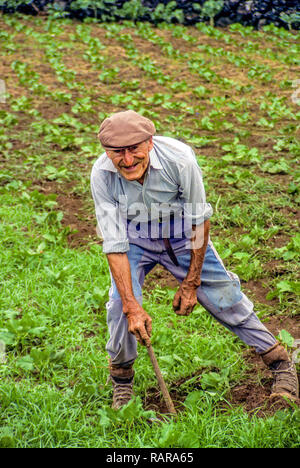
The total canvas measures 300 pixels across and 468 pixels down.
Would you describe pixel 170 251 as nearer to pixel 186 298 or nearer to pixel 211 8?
pixel 186 298

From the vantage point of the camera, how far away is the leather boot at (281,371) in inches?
120

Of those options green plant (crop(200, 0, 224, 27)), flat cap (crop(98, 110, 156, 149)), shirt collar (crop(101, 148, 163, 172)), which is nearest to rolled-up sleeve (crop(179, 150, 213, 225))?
shirt collar (crop(101, 148, 163, 172))

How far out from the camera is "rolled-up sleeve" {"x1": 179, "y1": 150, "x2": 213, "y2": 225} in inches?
109

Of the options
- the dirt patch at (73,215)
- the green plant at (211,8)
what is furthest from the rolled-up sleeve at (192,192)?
the green plant at (211,8)

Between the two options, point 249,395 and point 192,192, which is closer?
point 192,192

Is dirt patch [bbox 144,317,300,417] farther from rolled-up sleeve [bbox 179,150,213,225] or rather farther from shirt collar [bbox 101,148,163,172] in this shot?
shirt collar [bbox 101,148,163,172]

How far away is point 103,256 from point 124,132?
2215 mm

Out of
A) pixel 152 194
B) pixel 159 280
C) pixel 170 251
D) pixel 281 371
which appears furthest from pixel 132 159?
pixel 159 280

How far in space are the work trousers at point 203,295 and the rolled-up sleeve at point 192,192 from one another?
0.64 ft

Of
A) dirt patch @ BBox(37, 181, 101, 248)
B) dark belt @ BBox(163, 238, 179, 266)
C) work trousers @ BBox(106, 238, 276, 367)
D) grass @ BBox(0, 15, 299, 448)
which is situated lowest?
dirt patch @ BBox(37, 181, 101, 248)

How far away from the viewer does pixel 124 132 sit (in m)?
2.64

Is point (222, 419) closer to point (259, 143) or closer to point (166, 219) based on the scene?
point (166, 219)

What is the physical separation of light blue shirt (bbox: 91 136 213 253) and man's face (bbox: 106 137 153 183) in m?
0.06

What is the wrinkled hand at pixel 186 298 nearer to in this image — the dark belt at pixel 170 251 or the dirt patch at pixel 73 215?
the dark belt at pixel 170 251
